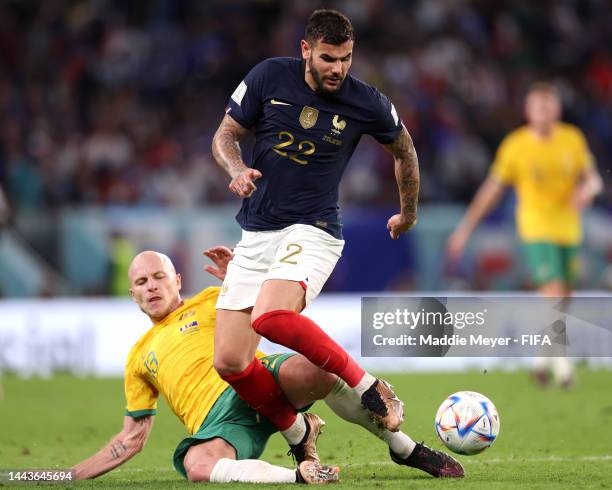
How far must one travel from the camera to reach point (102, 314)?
1316cm

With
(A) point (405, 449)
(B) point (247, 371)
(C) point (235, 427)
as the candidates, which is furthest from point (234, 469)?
(A) point (405, 449)

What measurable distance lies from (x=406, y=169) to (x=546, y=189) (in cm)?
556

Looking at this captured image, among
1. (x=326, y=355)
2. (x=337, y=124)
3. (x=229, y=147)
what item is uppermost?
(x=337, y=124)

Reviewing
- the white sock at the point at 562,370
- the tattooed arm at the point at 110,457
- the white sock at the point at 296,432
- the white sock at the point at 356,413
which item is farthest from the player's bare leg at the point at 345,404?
the white sock at the point at 562,370

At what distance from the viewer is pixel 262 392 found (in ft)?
18.8

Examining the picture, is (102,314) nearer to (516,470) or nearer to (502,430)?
(502,430)

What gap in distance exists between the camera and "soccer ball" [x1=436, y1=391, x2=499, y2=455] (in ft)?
19.0

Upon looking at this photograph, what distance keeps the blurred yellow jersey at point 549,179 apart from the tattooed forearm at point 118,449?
6.31 metres

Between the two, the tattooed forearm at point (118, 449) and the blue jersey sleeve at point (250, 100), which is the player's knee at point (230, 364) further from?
the blue jersey sleeve at point (250, 100)

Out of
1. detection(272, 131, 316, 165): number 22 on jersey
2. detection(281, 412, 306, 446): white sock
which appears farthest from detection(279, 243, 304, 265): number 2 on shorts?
detection(281, 412, 306, 446): white sock

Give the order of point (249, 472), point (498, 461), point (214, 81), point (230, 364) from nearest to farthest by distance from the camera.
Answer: point (249, 472), point (230, 364), point (498, 461), point (214, 81)

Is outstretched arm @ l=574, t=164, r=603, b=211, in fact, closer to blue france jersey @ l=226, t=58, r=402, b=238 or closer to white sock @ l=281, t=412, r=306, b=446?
blue france jersey @ l=226, t=58, r=402, b=238

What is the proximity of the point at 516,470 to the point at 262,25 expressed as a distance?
1353cm

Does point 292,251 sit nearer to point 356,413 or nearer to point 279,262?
point 279,262
